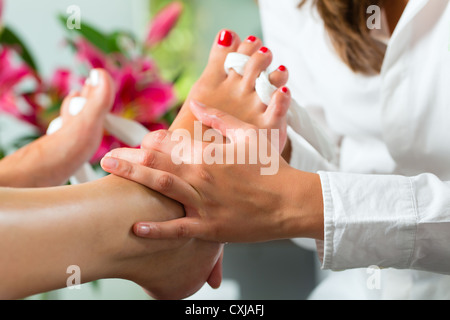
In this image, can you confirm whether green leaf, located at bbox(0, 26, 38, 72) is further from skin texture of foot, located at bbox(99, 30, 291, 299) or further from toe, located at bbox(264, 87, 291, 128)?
toe, located at bbox(264, 87, 291, 128)

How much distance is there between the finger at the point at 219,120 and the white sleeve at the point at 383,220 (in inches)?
4.3

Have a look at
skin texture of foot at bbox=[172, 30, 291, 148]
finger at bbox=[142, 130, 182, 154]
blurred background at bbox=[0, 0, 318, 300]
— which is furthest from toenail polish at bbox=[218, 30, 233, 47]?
finger at bbox=[142, 130, 182, 154]

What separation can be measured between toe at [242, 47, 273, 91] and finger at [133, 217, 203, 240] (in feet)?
0.83

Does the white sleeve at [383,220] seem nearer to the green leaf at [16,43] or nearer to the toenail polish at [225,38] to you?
the toenail polish at [225,38]

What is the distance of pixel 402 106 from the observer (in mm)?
661

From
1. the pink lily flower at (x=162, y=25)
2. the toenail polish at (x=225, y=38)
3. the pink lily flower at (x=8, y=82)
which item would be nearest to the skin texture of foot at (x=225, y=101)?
the toenail polish at (x=225, y=38)

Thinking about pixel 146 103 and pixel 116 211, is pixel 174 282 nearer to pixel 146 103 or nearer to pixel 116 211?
pixel 116 211

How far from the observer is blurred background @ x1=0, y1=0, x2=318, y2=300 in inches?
30.8

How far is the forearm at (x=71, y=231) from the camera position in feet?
1.38

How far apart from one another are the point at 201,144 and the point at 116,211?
0.35 ft

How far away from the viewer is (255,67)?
2.24 feet

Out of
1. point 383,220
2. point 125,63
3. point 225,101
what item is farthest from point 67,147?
point 383,220
